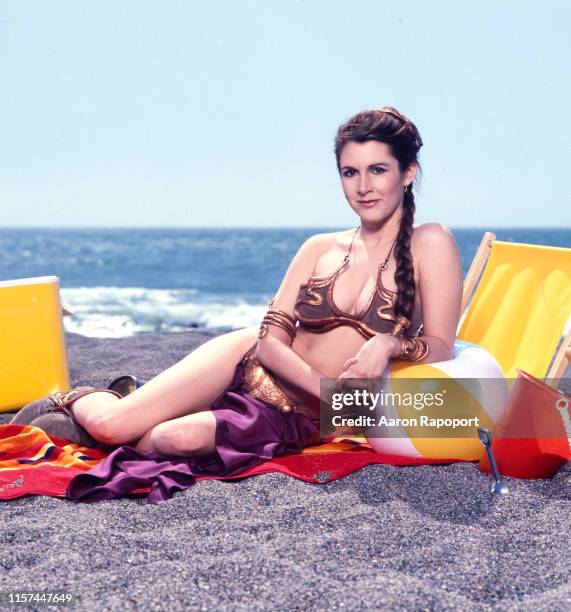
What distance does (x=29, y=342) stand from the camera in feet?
15.2

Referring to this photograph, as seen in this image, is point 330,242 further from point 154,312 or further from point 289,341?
point 154,312

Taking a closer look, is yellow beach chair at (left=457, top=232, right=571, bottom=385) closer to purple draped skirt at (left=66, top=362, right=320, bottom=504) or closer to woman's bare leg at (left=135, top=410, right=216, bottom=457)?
purple draped skirt at (left=66, top=362, right=320, bottom=504)

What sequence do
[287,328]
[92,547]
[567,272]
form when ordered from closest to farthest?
[92,547], [287,328], [567,272]

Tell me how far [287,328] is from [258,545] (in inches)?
46.9

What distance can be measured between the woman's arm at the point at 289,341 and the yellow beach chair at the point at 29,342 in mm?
1731

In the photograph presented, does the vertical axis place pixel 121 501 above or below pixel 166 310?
above

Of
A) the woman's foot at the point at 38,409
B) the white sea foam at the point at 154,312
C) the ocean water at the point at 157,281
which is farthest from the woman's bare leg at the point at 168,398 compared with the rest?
the white sea foam at the point at 154,312

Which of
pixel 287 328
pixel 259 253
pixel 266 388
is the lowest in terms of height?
pixel 259 253

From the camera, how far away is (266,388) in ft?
11.3

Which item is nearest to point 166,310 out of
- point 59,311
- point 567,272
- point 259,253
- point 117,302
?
point 117,302
